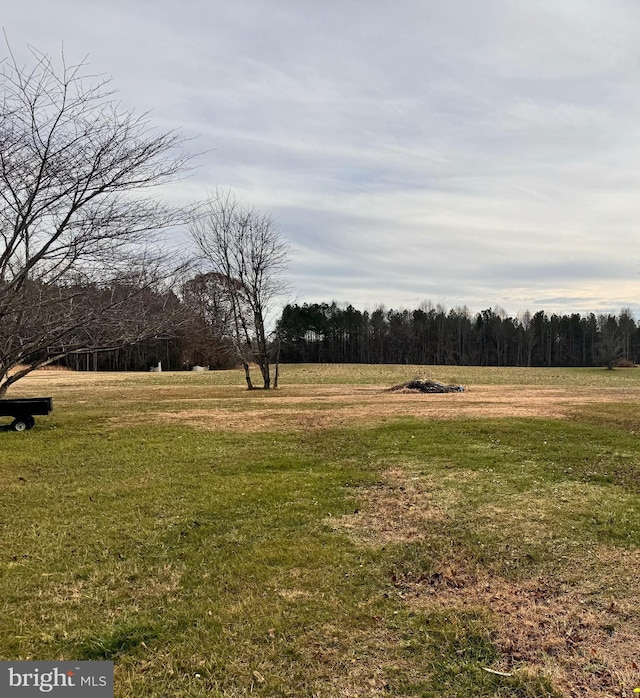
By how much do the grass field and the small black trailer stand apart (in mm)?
2355

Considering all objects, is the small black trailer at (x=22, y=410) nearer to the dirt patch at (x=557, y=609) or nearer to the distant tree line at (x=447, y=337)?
the dirt patch at (x=557, y=609)

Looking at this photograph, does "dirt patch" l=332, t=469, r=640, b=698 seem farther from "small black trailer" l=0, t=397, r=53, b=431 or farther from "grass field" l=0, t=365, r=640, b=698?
"small black trailer" l=0, t=397, r=53, b=431

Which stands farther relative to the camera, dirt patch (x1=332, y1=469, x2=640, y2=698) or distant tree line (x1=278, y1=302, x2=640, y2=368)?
distant tree line (x1=278, y1=302, x2=640, y2=368)

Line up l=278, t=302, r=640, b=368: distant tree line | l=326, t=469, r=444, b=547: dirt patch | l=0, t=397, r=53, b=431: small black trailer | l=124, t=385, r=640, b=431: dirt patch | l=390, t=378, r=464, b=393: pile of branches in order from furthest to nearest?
l=278, t=302, r=640, b=368: distant tree line
l=390, t=378, r=464, b=393: pile of branches
l=124, t=385, r=640, b=431: dirt patch
l=0, t=397, r=53, b=431: small black trailer
l=326, t=469, r=444, b=547: dirt patch

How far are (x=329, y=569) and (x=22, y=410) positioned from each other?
29.4 ft

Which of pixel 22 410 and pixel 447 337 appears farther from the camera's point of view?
pixel 447 337

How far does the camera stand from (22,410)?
1024 centimetres

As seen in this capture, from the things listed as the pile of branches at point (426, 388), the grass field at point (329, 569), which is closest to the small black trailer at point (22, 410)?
the grass field at point (329, 569)

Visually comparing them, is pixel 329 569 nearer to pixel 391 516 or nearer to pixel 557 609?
pixel 391 516

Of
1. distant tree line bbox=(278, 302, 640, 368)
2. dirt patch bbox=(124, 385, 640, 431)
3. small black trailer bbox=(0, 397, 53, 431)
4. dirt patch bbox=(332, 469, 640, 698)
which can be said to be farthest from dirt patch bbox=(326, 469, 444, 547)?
distant tree line bbox=(278, 302, 640, 368)

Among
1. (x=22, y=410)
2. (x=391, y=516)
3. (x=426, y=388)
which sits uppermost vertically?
(x=22, y=410)

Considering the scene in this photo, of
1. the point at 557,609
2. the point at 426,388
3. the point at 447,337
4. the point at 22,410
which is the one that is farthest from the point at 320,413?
the point at 447,337

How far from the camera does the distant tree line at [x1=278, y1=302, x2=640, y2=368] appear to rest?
78.2m

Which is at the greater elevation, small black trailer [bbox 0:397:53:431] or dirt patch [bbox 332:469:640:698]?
small black trailer [bbox 0:397:53:431]
